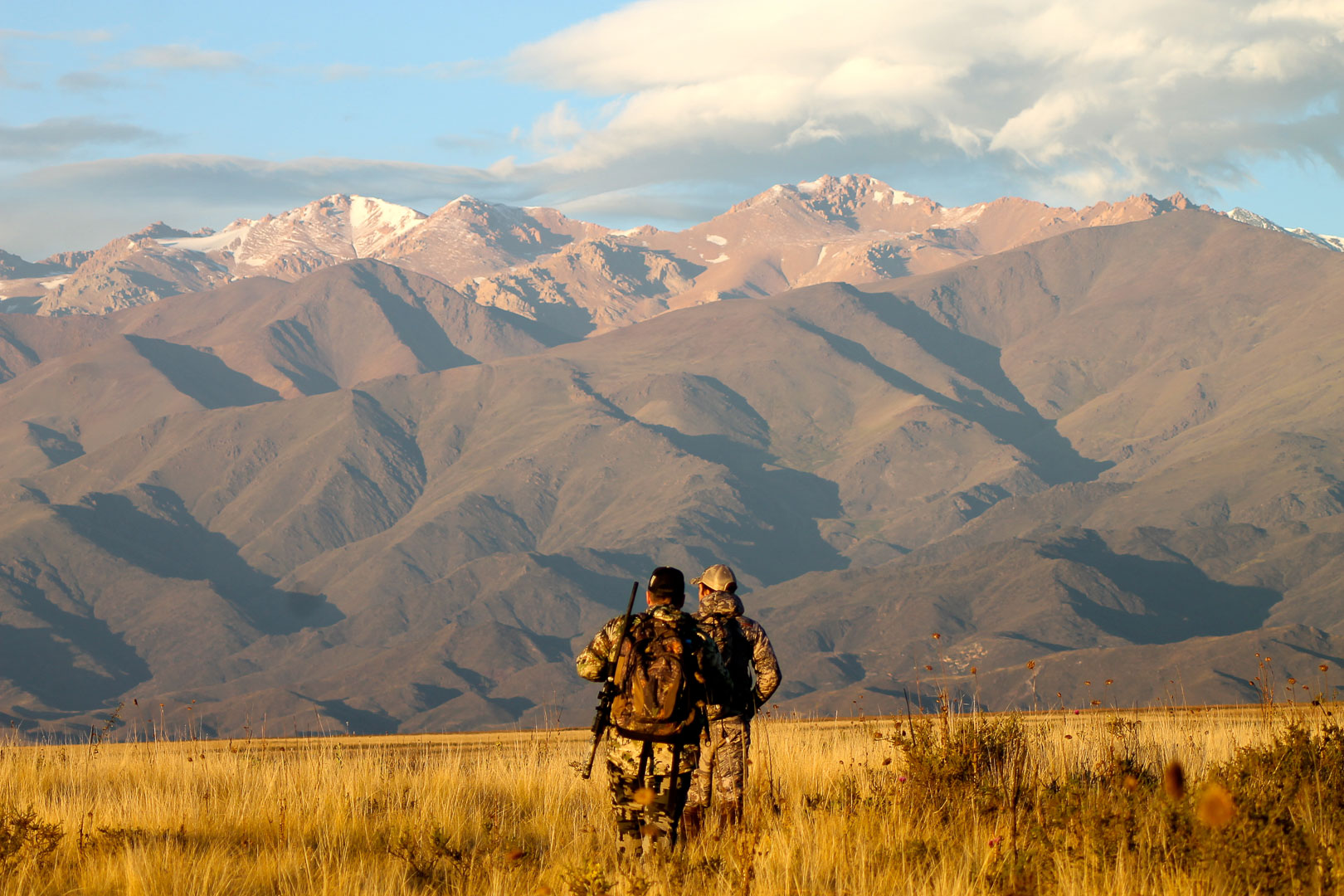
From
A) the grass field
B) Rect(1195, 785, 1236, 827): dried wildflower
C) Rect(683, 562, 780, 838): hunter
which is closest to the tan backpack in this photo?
the grass field

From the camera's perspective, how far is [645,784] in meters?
9.70

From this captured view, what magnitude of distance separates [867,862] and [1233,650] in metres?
159

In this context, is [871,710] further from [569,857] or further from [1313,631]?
[569,857]

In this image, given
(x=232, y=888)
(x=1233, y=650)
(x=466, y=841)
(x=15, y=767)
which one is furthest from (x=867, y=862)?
(x=1233, y=650)

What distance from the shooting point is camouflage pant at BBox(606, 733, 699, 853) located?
962cm

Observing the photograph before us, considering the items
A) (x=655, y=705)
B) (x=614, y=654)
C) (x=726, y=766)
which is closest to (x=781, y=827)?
(x=726, y=766)

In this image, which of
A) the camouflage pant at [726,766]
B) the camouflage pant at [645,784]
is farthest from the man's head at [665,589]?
the camouflage pant at [726,766]

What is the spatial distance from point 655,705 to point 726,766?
1.82 meters

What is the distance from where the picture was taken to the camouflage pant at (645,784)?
9625mm

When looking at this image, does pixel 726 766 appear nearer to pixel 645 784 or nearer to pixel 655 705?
pixel 645 784

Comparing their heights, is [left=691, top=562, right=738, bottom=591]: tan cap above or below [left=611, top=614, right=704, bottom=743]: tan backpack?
above

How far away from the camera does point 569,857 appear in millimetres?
10023

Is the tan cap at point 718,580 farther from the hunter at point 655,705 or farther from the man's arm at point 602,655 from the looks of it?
the man's arm at point 602,655

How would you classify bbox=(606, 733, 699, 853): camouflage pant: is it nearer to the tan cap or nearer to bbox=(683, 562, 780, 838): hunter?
bbox=(683, 562, 780, 838): hunter
